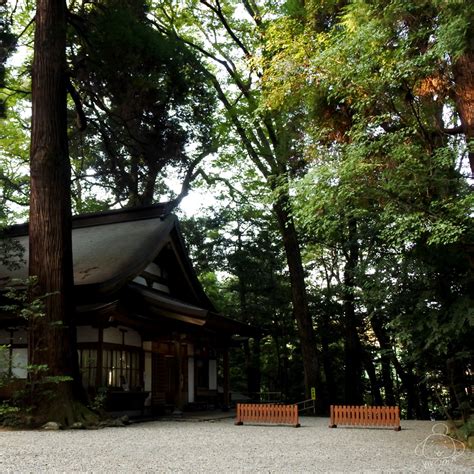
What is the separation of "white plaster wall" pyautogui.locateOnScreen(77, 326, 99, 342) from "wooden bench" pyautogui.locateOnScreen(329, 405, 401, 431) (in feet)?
19.2

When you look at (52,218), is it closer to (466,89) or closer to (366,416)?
(366,416)

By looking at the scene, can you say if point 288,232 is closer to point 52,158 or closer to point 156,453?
point 52,158

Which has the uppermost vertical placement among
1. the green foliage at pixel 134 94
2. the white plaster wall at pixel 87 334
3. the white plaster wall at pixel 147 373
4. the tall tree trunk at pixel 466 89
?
the green foliage at pixel 134 94

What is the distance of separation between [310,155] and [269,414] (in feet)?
19.5

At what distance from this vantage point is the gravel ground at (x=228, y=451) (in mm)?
5285

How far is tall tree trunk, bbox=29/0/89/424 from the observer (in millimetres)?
9812

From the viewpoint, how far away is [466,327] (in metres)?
7.23

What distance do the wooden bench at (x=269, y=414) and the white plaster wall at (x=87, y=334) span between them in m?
3.89

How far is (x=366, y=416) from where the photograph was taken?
1020cm

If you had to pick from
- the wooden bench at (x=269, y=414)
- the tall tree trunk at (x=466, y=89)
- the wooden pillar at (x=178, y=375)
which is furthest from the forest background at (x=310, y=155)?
the wooden pillar at (x=178, y=375)

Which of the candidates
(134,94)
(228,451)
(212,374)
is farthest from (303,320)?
(228,451)

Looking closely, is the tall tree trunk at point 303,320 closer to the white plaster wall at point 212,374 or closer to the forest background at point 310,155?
the forest background at point 310,155

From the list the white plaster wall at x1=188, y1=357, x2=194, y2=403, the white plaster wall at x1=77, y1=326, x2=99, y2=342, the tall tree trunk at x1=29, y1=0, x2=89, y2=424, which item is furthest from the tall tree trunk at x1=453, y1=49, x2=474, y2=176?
the white plaster wall at x1=188, y1=357, x2=194, y2=403

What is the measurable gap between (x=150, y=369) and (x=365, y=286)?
8.21 metres
